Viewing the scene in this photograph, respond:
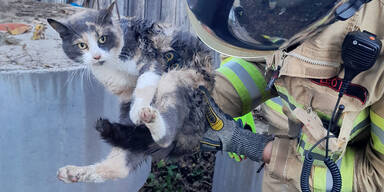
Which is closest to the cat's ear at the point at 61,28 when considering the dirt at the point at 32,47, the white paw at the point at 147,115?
the dirt at the point at 32,47

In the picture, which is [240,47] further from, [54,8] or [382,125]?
[54,8]

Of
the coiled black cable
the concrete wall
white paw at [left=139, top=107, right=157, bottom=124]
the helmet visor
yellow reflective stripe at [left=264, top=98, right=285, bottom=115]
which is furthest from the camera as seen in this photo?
yellow reflective stripe at [left=264, top=98, right=285, bottom=115]

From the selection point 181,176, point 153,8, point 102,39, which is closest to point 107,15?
point 102,39

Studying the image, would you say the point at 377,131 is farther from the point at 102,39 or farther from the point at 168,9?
the point at 168,9

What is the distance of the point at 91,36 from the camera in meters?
1.17

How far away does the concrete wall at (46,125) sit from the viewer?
142 centimetres

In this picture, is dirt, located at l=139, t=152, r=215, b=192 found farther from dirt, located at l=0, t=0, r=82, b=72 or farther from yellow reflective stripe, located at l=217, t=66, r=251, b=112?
dirt, located at l=0, t=0, r=82, b=72

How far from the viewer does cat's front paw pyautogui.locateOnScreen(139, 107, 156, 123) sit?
109 centimetres

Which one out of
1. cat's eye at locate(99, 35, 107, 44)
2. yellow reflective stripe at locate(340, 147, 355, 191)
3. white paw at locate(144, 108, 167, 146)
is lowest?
yellow reflective stripe at locate(340, 147, 355, 191)

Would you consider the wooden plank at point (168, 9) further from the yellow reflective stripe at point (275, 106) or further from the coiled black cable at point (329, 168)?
the coiled black cable at point (329, 168)

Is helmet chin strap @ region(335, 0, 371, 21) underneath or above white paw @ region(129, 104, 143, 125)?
above

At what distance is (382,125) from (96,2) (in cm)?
130

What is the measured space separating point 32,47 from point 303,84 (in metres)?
1.20

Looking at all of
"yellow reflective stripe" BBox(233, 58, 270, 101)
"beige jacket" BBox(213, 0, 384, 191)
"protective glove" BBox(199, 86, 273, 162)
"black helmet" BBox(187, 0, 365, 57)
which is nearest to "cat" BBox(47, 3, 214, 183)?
"protective glove" BBox(199, 86, 273, 162)
